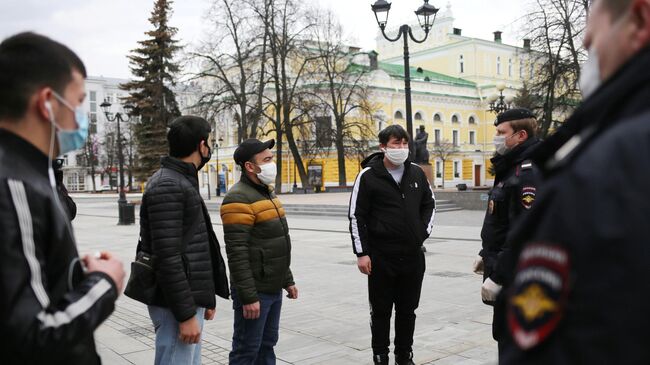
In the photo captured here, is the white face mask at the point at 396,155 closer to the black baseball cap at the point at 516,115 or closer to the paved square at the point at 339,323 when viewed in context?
the black baseball cap at the point at 516,115

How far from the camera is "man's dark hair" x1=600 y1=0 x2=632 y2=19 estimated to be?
1.24 meters

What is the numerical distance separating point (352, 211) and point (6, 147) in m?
3.71

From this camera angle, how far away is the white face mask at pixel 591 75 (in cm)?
133

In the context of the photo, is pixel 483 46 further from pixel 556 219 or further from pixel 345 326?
pixel 556 219

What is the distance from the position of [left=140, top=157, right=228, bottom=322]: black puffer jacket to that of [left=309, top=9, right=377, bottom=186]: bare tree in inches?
1515

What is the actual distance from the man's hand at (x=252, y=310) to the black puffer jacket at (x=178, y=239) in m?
0.55

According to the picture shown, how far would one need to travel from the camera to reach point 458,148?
7288cm

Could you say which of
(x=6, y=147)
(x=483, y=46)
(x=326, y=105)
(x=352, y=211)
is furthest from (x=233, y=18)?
(x=483, y=46)

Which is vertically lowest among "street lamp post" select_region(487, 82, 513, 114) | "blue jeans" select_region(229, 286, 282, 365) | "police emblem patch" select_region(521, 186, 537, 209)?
"blue jeans" select_region(229, 286, 282, 365)

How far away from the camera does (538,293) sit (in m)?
1.17

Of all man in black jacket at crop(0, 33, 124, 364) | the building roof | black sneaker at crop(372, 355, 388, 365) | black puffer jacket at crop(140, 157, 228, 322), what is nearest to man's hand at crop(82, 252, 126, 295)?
man in black jacket at crop(0, 33, 124, 364)

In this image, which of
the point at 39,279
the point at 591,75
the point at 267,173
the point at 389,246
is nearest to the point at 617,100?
the point at 591,75

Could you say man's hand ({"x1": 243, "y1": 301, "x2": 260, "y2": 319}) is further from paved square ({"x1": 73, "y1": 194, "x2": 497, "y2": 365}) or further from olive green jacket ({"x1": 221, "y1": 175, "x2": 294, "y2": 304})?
paved square ({"x1": 73, "y1": 194, "x2": 497, "y2": 365})

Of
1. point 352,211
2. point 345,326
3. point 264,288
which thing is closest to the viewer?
point 264,288
